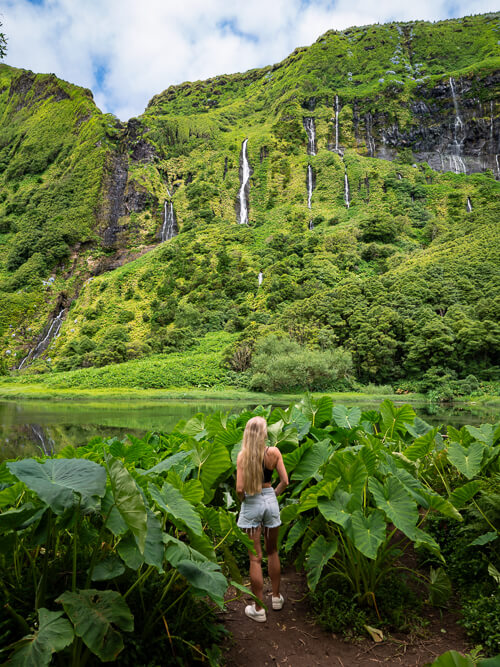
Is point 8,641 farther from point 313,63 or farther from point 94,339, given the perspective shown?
point 313,63

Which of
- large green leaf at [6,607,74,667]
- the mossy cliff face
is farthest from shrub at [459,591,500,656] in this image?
the mossy cliff face

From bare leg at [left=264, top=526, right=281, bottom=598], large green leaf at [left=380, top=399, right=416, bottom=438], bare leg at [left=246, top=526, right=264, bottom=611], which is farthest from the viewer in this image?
large green leaf at [left=380, top=399, right=416, bottom=438]

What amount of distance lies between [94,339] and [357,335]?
35.9m

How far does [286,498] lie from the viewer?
379cm

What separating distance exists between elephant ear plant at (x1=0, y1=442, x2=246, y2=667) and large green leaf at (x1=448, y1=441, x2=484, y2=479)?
75.3 inches

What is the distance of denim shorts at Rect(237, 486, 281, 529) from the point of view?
A: 326cm

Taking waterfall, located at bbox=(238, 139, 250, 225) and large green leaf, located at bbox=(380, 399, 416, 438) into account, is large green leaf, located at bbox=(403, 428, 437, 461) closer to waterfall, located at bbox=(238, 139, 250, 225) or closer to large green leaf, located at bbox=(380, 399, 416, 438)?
large green leaf, located at bbox=(380, 399, 416, 438)

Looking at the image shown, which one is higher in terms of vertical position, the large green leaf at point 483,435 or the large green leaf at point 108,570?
the large green leaf at point 108,570

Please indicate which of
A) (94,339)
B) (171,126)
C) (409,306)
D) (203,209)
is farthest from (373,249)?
(171,126)

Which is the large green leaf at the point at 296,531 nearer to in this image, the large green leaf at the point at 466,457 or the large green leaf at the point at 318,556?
the large green leaf at the point at 318,556

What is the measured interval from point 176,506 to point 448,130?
352 feet

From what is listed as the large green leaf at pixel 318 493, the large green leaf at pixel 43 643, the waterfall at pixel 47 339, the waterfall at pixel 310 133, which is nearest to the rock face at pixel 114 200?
the waterfall at pixel 47 339

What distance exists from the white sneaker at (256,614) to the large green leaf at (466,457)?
194cm

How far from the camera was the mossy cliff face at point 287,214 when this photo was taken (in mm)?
41812
